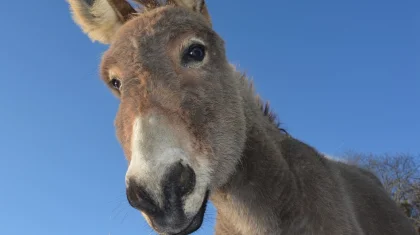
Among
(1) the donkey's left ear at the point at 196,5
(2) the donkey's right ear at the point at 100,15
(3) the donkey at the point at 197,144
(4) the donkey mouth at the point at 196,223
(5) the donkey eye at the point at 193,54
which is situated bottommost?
(4) the donkey mouth at the point at 196,223

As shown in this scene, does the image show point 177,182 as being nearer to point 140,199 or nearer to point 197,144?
point 140,199

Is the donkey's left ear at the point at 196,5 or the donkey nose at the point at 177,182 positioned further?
the donkey's left ear at the point at 196,5

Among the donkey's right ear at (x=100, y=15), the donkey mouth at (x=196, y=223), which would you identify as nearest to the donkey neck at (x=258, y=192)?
the donkey mouth at (x=196, y=223)

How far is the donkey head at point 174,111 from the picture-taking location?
2463 mm

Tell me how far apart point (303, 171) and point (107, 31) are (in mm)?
2538

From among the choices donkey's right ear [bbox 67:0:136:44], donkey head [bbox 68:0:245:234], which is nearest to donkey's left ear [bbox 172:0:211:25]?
donkey head [bbox 68:0:245:234]

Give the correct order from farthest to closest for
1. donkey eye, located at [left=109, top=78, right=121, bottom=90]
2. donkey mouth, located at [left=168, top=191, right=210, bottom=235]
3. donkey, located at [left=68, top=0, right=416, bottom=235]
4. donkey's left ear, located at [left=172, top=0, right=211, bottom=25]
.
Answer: donkey's left ear, located at [left=172, top=0, right=211, bottom=25], donkey eye, located at [left=109, top=78, right=121, bottom=90], donkey mouth, located at [left=168, top=191, right=210, bottom=235], donkey, located at [left=68, top=0, right=416, bottom=235]

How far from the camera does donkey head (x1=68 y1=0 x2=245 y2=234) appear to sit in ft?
8.08

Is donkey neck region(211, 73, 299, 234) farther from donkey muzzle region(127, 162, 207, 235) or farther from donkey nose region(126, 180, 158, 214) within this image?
donkey nose region(126, 180, 158, 214)

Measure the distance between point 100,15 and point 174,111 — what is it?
1.98m

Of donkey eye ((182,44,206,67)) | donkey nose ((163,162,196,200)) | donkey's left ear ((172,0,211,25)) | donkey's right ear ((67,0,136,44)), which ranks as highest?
donkey's left ear ((172,0,211,25))

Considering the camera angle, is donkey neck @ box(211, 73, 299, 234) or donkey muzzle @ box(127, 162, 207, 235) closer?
donkey muzzle @ box(127, 162, 207, 235)

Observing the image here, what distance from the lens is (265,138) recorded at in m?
3.71

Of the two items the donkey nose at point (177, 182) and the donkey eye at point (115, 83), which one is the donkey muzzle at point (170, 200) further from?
the donkey eye at point (115, 83)
